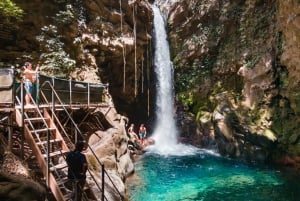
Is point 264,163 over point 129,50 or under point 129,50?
under

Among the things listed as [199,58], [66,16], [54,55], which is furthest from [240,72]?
[54,55]

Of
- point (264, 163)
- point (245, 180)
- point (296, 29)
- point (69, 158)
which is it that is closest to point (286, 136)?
point (264, 163)

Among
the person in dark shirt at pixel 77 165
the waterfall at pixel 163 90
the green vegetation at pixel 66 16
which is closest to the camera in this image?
the person in dark shirt at pixel 77 165

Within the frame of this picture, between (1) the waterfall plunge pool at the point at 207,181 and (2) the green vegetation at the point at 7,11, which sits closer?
(1) the waterfall plunge pool at the point at 207,181

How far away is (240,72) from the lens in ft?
76.9

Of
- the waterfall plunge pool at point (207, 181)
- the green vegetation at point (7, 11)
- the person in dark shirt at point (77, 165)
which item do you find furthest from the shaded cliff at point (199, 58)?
the person in dark shirt at point (77, 165)

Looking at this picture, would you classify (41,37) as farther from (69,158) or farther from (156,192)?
(69,158)

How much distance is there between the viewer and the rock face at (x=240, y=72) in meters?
20.3

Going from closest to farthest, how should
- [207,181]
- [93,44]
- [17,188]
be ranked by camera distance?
[17,188] → [207,181] → [93,44]

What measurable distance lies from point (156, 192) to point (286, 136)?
33.4ft

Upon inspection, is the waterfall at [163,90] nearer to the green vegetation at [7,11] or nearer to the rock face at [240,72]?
the rock face at [240,72]

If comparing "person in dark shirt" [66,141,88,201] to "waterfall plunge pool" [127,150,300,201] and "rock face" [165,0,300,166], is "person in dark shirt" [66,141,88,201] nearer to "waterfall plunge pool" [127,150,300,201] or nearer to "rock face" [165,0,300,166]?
"waterfall plunge pool" [127,150,300,201]

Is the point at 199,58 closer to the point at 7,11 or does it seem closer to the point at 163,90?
the point at 163,90

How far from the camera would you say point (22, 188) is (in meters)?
6.19
